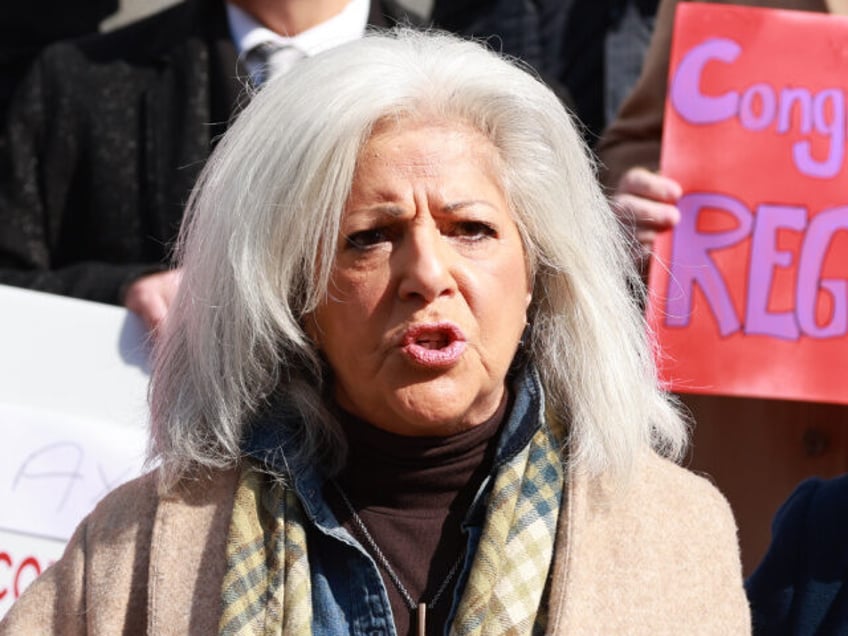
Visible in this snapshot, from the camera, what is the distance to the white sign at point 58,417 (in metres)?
3.07

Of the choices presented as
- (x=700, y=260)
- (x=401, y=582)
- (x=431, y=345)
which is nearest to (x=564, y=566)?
(x=401, y=582)

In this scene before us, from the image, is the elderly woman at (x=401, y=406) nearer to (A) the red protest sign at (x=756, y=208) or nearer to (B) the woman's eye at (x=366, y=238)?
(B) the woman's eye at (x=366, y=238)

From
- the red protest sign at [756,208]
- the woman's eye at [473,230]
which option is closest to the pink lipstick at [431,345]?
the woman's eye at [473,230]

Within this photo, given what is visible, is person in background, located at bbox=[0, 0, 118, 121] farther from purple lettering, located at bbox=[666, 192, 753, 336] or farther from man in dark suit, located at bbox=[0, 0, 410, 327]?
purple lettering, located at bbox=[666, 192, 753, 336]

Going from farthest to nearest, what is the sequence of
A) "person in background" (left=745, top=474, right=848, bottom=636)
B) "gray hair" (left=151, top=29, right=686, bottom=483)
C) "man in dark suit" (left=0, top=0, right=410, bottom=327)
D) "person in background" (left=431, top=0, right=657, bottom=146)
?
1. "person in background" (left=431, top=0, right=657, bottom=146)
2. "man in dark suit" (left=0, top=0, right=410, bottom=327)
3. "person in background" (left=745, top=474, right=848, bottom=636)
4. "gray hair" (left=151, top=29, right=686, bottom=483)

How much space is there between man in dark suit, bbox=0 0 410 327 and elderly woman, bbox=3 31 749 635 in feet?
3.25

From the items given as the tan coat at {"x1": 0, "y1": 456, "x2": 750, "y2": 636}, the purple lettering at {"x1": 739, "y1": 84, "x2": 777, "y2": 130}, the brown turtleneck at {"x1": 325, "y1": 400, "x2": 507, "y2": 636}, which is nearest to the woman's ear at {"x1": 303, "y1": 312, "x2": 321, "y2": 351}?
the brown turtleneck at {"x1": 325, "y1": 400, "x2": 507, "y2": 636}

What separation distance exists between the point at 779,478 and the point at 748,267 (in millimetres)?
546

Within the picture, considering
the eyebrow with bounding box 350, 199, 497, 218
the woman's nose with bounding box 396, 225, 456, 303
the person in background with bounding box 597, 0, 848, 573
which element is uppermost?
the eyebrow with bounding box 350, 199, 497, 218

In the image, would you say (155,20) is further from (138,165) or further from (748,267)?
(748,267)

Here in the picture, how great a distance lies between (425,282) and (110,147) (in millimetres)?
1436

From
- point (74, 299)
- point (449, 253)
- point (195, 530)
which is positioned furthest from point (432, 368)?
point (74, 299)

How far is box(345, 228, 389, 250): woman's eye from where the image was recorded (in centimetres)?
245

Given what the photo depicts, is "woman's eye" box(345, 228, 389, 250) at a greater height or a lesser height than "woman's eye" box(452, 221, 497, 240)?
lesser
